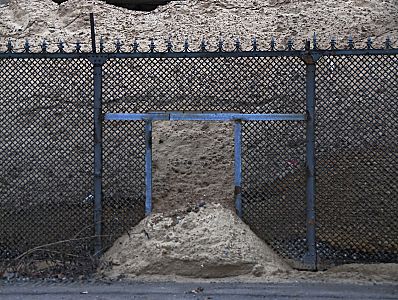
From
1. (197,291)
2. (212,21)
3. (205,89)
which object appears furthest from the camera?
(212,21)

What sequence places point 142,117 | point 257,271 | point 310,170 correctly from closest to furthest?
point 257,271
point 310,170
point 142,117

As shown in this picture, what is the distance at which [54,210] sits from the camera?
19.7 feet

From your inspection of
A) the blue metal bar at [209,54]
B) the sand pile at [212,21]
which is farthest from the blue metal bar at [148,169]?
the sand pile at [212,21]

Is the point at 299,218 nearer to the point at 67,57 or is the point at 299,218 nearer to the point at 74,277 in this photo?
the point at 74,277

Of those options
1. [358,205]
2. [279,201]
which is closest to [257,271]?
[279,201]

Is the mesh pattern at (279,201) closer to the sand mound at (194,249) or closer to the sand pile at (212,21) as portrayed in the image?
the sand mound at (194,249)

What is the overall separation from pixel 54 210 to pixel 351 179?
120 inches

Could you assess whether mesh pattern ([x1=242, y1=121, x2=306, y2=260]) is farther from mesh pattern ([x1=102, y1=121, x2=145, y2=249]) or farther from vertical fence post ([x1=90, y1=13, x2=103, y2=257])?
vertical fence post ([x1=90, y1=13, x2=103, y2=257])

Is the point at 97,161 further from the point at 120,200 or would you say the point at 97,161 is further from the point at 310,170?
the point at 310,170

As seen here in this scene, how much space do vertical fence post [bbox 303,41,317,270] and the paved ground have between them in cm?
44

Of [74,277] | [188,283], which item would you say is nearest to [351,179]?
[188,283]

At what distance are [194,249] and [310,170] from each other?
1.34m

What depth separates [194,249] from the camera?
547 centimetres

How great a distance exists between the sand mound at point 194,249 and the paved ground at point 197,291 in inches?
8.2
